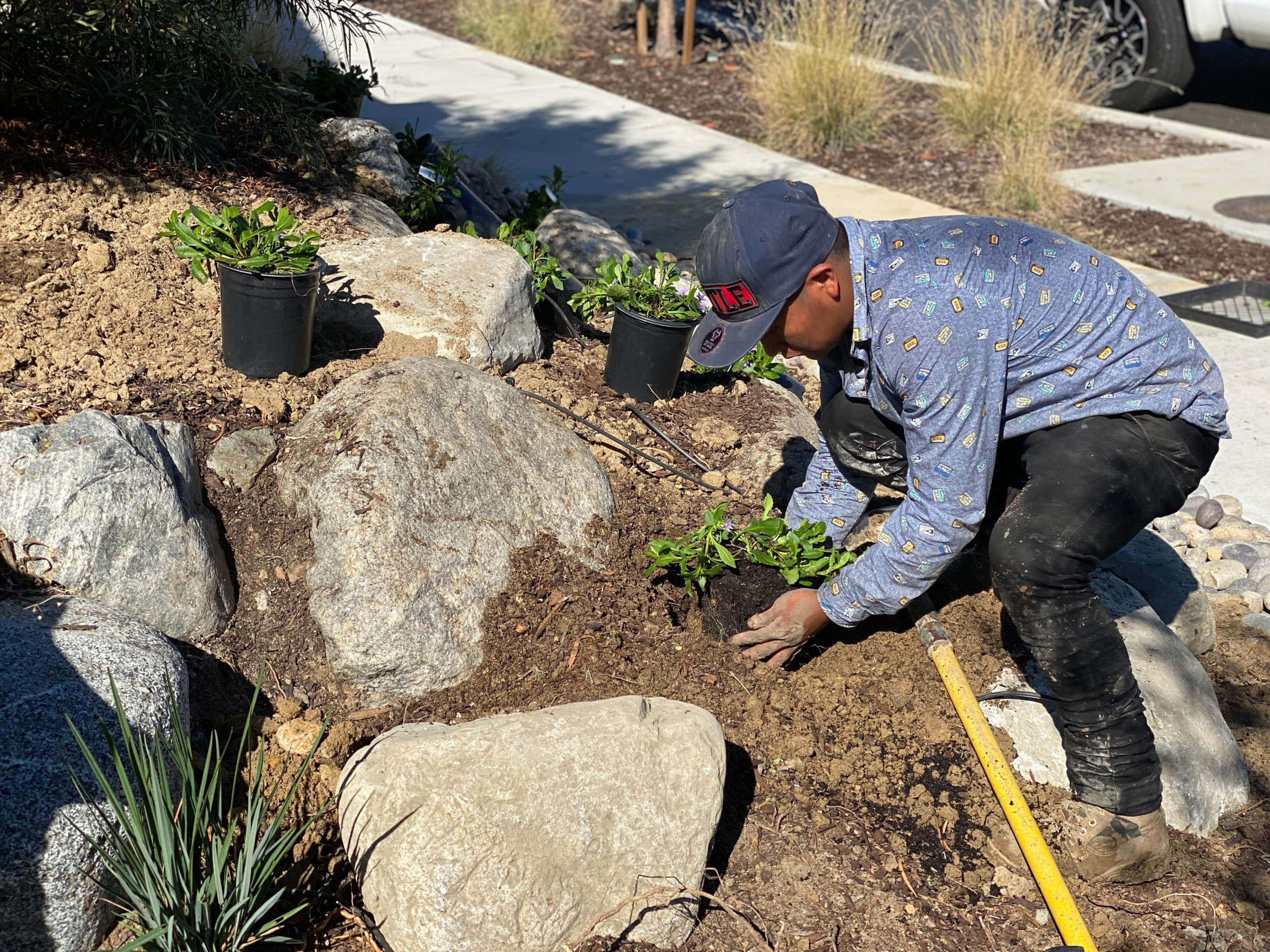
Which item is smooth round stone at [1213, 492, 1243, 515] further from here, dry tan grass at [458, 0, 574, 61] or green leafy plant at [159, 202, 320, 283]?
dry tan grass at [458, 0, 574, 61]

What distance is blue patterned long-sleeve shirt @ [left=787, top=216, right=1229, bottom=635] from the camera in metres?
2.29

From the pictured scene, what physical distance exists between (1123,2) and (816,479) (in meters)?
8.66

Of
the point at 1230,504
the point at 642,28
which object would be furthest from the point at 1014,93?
the point at 1230,504

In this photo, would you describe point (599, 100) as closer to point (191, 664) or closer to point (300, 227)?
point (300, 227)

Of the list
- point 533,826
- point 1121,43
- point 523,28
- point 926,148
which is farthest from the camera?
point 523,28

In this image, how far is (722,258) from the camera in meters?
2.28

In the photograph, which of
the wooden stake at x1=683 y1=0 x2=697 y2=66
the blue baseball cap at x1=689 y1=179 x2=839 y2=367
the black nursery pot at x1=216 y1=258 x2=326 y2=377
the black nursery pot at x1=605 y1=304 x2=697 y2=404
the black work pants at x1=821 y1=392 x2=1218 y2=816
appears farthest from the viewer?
the wooden stake at x1=683 y1=0 x2=697 y2=66

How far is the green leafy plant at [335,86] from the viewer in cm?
561

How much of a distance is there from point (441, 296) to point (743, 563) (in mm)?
1621

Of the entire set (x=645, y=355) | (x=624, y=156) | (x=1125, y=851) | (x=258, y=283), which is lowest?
(x=1125, y=851)

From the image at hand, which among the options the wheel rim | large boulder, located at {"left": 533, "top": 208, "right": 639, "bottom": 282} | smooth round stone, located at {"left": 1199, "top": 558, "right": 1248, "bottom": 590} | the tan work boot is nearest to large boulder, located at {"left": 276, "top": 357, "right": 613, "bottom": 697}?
the tan work boot

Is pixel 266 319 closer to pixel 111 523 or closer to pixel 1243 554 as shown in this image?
pixel 111 523

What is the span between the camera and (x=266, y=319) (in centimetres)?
333

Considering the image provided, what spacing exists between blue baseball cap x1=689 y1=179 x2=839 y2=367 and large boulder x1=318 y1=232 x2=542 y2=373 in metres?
1.64
